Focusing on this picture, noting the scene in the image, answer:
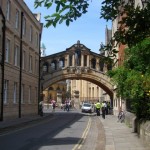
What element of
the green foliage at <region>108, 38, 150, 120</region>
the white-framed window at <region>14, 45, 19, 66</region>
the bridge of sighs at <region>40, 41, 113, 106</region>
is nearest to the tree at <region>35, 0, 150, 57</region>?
the green foliage at <region>108, 38, 150, 120</region>

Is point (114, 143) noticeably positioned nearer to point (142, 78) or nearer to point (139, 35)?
point (142, 78)

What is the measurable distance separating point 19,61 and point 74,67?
26.3 metres

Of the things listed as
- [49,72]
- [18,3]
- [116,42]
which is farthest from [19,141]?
[49,72]

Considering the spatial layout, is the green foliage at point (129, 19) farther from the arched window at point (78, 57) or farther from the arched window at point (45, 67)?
the arched window at point (45, 67)

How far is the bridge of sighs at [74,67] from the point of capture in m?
63.9

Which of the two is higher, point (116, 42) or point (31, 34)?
point (31, 34)

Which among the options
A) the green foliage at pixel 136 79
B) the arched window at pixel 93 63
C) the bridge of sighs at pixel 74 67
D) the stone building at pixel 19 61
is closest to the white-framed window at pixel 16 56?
the stone building at pixel 19 61

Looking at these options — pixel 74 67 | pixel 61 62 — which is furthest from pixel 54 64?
pixel 74 67

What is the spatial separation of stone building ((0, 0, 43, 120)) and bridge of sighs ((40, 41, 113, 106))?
14706 mm

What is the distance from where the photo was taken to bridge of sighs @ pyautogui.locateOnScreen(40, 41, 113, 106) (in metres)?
63.9

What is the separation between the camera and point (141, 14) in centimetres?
923

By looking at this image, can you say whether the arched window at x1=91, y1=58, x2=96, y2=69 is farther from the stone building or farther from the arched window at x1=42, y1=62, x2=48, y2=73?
the stone building

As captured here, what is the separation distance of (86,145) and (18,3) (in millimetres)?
22878

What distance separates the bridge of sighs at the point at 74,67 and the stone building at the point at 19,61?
48.2 feet
